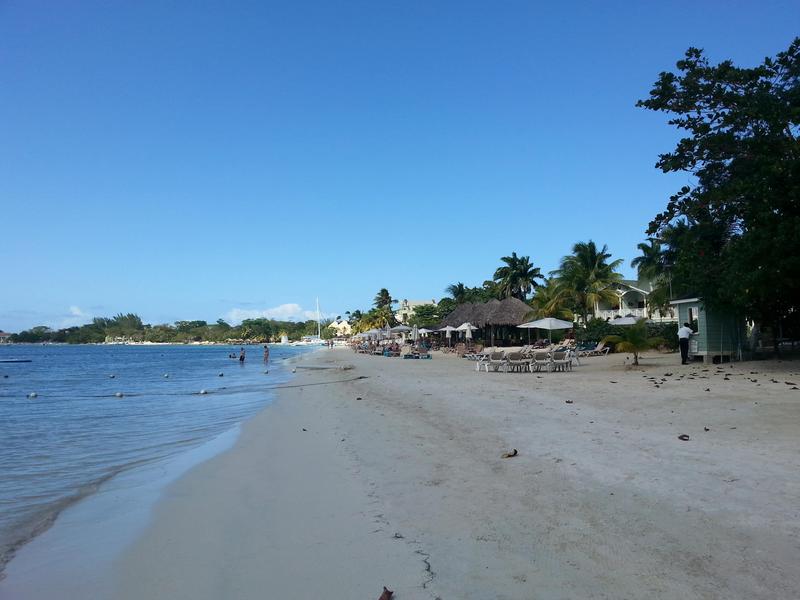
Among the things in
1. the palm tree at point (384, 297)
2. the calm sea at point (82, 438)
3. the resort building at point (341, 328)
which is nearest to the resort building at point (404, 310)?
the palm tree at point (384, 297)

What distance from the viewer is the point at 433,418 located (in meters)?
9.69

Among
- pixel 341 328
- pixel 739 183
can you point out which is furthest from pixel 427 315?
pixel 341 328

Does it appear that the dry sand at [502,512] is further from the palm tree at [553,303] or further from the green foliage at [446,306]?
the green foliage at [446,306]

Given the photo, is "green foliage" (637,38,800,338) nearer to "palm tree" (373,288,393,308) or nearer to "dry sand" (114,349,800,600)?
"dry sand" (114,349,800,600)

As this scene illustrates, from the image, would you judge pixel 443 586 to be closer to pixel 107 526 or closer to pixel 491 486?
pixel 491 486

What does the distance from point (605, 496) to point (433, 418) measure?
515 cm

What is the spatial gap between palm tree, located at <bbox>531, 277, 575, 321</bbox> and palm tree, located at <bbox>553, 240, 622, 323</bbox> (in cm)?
52

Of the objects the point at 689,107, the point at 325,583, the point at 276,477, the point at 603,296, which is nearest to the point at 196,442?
the point at 276,477

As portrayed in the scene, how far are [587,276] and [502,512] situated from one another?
124 ft

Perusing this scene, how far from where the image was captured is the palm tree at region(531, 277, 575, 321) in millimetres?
37725

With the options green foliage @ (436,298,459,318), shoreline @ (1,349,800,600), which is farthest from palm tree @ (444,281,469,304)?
shoreline @ (1,349,800,600)

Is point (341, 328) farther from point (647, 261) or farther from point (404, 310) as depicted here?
point (647, 261)

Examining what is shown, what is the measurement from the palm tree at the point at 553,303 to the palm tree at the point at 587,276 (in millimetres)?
522

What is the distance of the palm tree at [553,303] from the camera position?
124 ft
